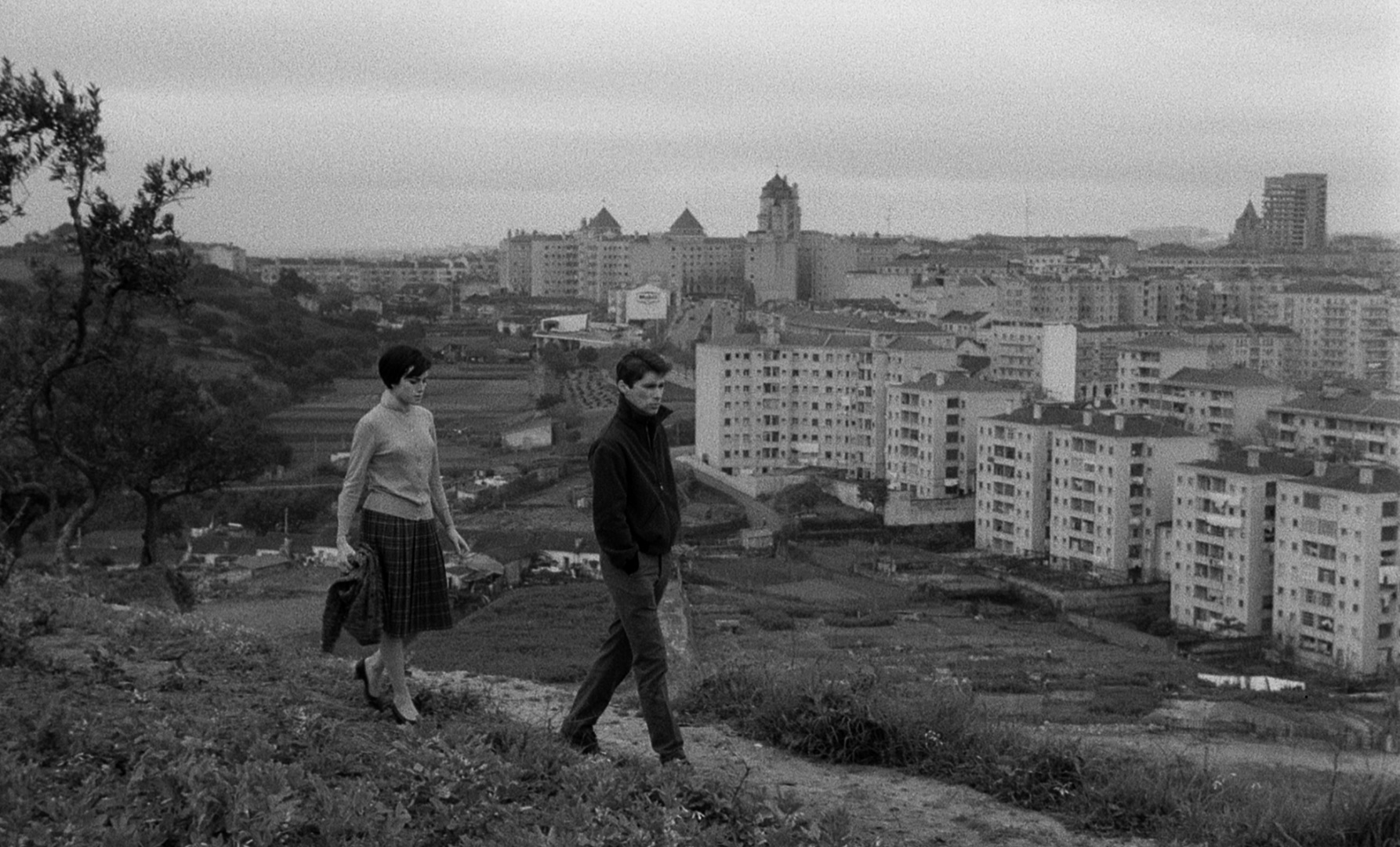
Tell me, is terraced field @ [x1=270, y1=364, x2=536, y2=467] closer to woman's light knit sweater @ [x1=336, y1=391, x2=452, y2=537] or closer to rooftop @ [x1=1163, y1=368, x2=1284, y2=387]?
rooftop @ [x1=1163, y1=368, x2=1284, y2=387]

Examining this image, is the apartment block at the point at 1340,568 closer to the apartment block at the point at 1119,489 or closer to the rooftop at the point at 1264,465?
the rooftop at the point at 1264,465

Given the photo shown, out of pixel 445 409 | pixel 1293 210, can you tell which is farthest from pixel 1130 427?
pixel 1293 210

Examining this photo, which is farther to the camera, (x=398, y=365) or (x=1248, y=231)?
(x=1248, y=231)

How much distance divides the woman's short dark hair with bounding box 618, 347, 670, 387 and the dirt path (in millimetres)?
806

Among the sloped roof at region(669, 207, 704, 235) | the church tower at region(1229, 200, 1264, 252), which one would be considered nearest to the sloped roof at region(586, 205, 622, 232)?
the sloped roof at region(669, 207, 704, 235)

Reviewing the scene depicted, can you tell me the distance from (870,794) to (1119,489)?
19.7 metres

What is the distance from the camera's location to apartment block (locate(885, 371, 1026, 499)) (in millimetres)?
27406

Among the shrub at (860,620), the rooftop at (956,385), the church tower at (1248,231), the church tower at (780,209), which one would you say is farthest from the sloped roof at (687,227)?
the shrub at (860,620)

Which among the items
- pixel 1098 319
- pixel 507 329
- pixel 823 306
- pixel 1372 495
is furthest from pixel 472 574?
pixel 1098 319

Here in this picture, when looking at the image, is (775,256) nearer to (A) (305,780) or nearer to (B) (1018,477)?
(B) (1018,477)

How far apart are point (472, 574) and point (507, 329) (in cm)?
3279

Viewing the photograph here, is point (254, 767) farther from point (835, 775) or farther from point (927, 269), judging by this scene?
point (927, 269)

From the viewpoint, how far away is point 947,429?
90.2 feet

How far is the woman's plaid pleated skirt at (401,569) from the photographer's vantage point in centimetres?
346
